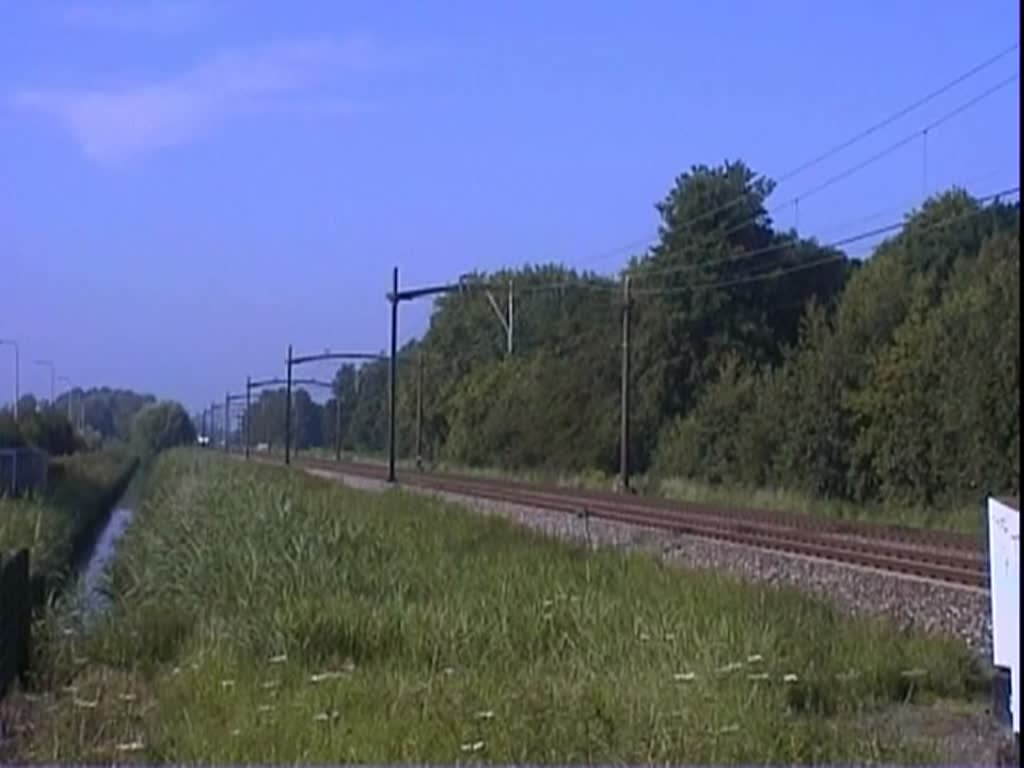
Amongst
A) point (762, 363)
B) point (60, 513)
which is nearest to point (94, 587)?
point (60, 513)

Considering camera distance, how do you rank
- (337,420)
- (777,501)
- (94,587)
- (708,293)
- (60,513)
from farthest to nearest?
(337,420), (708,293), (777,501), (60,513), (94,587)

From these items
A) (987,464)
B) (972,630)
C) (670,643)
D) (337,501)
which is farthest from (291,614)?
(987,464)

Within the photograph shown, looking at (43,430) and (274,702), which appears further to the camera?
(43,430)

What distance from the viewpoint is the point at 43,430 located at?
4624 inches

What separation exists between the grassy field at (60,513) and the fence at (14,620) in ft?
20.2

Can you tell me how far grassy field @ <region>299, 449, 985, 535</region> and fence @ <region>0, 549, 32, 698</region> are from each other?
76.1 ft

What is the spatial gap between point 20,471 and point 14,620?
42178 millimetres

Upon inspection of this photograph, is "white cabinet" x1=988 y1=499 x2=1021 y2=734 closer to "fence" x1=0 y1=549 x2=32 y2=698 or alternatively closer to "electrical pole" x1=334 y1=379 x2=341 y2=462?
"fence" x1=0 y1=549 x2=32 y2=698

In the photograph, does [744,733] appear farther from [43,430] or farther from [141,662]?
[43,430]

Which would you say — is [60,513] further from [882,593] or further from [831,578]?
[882,593]

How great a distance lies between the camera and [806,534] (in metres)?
35.2

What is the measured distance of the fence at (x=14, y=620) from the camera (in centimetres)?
1577

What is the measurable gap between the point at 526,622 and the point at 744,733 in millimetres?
6237

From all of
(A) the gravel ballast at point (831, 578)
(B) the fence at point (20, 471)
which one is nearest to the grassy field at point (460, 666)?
(A) the gravel ballast at point (831, 578)
